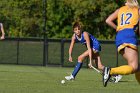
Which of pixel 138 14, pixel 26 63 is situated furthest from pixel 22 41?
pixel 138 14

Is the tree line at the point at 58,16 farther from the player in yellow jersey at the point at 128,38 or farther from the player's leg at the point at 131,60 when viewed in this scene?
the player's leg at the point at 131,60

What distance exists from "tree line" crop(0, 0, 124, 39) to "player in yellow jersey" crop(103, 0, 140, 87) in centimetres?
3679

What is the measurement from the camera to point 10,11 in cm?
5019

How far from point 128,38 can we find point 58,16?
40.3 metres

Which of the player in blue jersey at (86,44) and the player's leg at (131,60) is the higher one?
the player's leg at (131,60)

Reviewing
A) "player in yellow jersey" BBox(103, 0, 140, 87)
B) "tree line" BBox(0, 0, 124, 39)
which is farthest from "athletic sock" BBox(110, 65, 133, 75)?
"tree line" BBox(0, 0, 124, 39)

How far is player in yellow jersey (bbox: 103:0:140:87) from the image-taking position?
9.84m

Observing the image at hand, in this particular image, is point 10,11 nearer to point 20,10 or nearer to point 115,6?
point 20,10

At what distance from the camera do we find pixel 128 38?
32.5 ft

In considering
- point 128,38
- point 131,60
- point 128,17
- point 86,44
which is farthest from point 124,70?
→ point 86,44

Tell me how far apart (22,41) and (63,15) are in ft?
70.5

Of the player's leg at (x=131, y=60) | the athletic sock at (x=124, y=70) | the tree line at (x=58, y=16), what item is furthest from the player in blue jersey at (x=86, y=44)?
the tree line at (x=58, y=16)

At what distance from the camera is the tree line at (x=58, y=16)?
47.8 meters

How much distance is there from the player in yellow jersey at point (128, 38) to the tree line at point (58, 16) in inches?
1448
